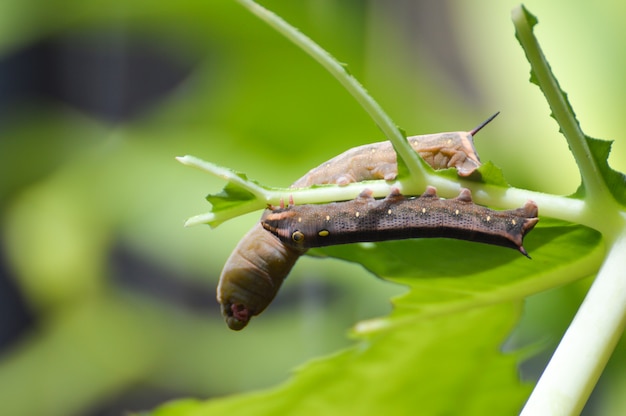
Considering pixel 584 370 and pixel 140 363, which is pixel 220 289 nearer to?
pixel 584 370

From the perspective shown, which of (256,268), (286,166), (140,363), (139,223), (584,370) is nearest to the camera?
(584,370)

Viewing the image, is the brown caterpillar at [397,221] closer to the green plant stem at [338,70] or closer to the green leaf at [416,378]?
the green plant stem at [338,70]

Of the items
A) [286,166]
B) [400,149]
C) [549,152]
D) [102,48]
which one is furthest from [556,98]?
[102,48]

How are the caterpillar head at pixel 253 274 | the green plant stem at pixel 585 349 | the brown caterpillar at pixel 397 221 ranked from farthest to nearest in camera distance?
the caterpillar head at pixel 253 274 → the brown caterpillar at pixel 397 221 → the green plant stem at pixel 585 349

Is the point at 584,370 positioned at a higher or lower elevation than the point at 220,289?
higher

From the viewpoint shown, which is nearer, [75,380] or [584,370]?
[584,370]

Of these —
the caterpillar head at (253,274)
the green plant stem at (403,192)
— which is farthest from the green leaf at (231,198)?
the caterpillar head at (253,274)

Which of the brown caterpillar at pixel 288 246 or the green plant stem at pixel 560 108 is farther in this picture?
the brown caterpillar at pixel 288 246
